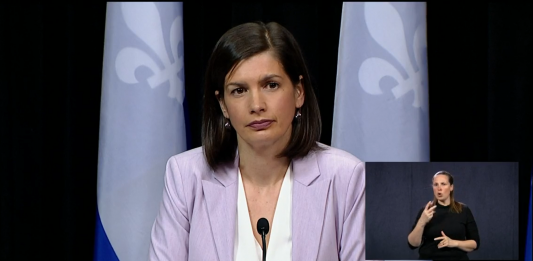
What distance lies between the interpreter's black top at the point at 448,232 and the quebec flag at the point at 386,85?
1.12 metres

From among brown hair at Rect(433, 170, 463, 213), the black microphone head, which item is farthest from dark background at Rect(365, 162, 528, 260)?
the black microphone head

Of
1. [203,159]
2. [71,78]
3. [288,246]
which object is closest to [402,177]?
[288,246]

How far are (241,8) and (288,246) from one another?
1053 mm

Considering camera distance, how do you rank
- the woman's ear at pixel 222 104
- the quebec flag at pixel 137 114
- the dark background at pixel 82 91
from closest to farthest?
the woman's ear at pixel 222 104
the quebec flag at pixel 137 114
the dark background at pixel 82 91

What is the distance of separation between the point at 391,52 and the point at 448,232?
1207 millimetres

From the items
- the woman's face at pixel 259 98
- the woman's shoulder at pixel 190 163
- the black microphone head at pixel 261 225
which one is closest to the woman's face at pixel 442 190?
the black microphone head at pixel 261 225

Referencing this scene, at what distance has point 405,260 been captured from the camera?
1105 mm

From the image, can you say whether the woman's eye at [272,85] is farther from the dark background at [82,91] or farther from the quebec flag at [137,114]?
the dark background at [82,91]

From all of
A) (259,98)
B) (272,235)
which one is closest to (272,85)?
(259,98)

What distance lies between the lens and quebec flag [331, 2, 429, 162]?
2219 millimetres

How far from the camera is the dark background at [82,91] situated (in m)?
2.47

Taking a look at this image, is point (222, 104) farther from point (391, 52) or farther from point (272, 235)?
point (391, 52)

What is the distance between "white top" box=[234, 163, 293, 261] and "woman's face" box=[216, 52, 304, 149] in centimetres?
18

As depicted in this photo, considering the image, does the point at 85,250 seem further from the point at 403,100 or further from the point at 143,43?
the point at 403,100
